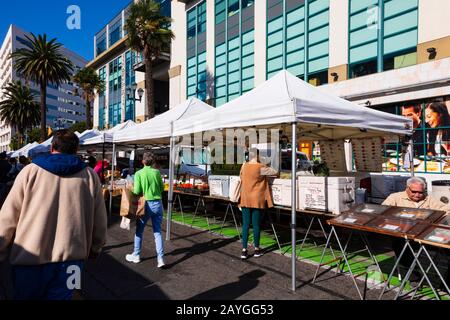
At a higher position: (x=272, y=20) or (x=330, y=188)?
(x=272, y=20)

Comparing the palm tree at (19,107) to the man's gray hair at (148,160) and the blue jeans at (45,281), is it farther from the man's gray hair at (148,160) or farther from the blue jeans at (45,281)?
the blue jeans at (45,281)

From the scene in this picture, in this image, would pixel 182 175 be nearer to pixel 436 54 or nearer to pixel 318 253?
pixel 318 253

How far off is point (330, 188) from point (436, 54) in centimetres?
1071

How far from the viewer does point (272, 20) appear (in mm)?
20141

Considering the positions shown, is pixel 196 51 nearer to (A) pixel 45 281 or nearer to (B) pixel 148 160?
(B) pixel 148 160

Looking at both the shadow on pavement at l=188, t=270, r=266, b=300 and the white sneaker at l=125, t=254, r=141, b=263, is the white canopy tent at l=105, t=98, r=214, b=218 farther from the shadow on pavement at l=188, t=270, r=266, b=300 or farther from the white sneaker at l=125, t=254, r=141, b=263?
the shadow on pavement at l=188, t=270, r=266, b=300

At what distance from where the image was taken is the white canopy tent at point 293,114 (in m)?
4.80

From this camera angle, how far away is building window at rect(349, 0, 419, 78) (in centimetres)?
1395

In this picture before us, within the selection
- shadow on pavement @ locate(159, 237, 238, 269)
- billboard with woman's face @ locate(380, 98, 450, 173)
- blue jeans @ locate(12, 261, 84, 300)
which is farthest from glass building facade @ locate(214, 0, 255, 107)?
blue jeans @ locate(12, 261, 84, 300)

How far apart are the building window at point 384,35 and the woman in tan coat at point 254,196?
11.3m

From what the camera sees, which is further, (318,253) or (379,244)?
(379,244)

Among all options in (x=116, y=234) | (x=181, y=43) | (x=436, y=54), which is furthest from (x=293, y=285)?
(x=181, y=43)

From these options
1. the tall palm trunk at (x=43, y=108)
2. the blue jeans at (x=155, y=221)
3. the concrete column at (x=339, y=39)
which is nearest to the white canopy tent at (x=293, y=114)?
the blue jeans at (x=155, y=221)
